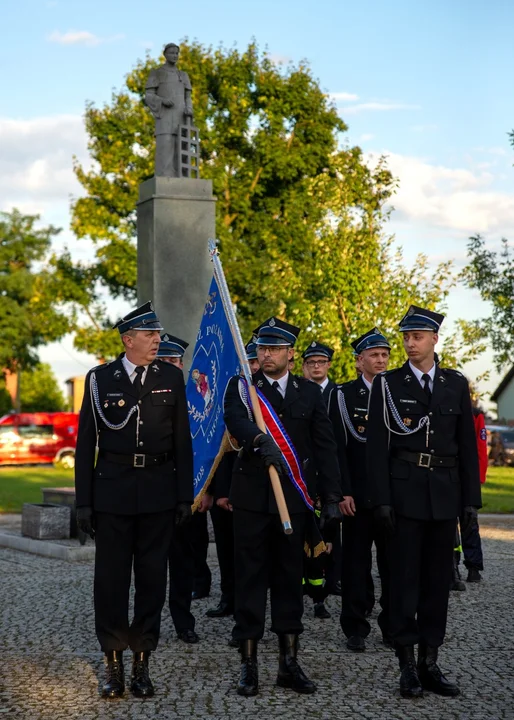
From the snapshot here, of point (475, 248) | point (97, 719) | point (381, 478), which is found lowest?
point (97, 719)

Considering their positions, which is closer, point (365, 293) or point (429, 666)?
point (429, 666)

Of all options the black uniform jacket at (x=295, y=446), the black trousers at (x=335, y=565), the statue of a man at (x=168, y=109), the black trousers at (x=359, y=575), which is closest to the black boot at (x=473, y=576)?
the black trousers at (x=335, y=565)

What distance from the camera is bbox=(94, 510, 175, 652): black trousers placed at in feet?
21.3

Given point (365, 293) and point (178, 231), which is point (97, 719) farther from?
point (365, 293)

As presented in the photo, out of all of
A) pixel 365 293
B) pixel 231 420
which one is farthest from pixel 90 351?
pixel 231 420

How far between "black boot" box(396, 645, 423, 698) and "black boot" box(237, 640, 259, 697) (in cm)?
81

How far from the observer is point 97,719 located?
232 inches

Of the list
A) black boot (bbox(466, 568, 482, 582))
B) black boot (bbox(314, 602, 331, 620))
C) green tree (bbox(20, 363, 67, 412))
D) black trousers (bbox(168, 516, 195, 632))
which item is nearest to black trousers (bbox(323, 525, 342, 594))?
black boot (bbox(314, 602, 331, 620))

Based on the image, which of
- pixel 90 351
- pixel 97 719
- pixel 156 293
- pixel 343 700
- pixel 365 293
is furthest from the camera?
pixel 90 351

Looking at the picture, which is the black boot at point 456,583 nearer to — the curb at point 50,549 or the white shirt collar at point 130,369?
the curb at point 50,549

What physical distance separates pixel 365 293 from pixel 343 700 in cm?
1765

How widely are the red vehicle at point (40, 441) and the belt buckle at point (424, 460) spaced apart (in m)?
32.9

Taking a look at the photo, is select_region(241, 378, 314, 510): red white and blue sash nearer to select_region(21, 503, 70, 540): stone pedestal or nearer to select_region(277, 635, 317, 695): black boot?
select_region(277, 635, 317, 695): black boot

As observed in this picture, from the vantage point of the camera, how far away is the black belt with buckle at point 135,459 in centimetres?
652
